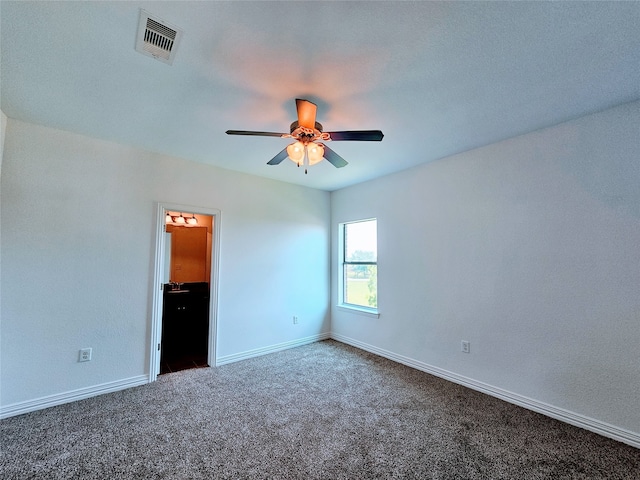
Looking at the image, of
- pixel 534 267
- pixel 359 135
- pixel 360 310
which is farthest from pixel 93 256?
pixel 534 267

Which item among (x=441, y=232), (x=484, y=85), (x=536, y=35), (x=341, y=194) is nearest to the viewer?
(x=536, y=35)

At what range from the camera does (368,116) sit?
2.30m

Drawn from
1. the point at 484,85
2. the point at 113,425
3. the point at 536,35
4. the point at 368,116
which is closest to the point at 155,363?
the point at 113,425

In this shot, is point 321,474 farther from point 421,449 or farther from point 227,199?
point 227,199

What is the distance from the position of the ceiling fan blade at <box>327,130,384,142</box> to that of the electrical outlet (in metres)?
3.03

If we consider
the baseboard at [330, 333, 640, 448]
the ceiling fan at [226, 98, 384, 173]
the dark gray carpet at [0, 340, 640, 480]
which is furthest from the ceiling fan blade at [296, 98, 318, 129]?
the baseboard at [330, 333, 640, 448]

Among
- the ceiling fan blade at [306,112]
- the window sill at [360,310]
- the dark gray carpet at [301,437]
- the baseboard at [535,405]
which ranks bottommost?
the dark gray carpet at [301,437]

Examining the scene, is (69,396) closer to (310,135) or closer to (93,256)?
(93,256)

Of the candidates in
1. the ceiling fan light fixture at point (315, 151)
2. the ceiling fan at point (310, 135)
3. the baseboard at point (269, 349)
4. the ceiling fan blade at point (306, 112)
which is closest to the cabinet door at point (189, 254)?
the baseboard at point (269, 349)

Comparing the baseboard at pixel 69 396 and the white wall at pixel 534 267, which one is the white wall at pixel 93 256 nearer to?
the baseboard at pixel 69 396

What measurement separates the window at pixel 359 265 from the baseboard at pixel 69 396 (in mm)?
2894

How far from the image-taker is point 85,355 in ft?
8.67

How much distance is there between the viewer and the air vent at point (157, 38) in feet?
4.70

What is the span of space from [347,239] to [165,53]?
3.53 metres
